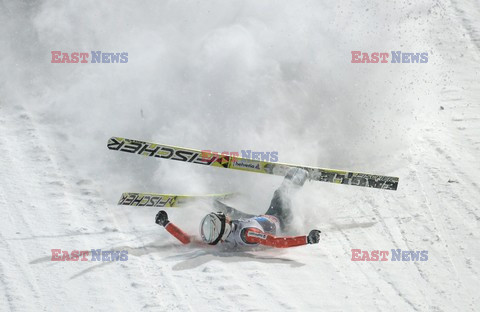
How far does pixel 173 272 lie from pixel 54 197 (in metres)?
3.87

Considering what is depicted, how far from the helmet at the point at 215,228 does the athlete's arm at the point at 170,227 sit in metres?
0.58

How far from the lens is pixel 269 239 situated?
12242 millimetres

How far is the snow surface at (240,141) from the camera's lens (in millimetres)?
11766

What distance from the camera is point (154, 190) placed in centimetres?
1515

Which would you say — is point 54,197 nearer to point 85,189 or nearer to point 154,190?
point 85,189

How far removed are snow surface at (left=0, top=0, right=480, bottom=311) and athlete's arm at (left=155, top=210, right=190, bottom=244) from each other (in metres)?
0.18

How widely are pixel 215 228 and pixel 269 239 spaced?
0.93 metres

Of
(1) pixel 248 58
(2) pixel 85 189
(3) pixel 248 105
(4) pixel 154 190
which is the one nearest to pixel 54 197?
(2) pixel 85 189
